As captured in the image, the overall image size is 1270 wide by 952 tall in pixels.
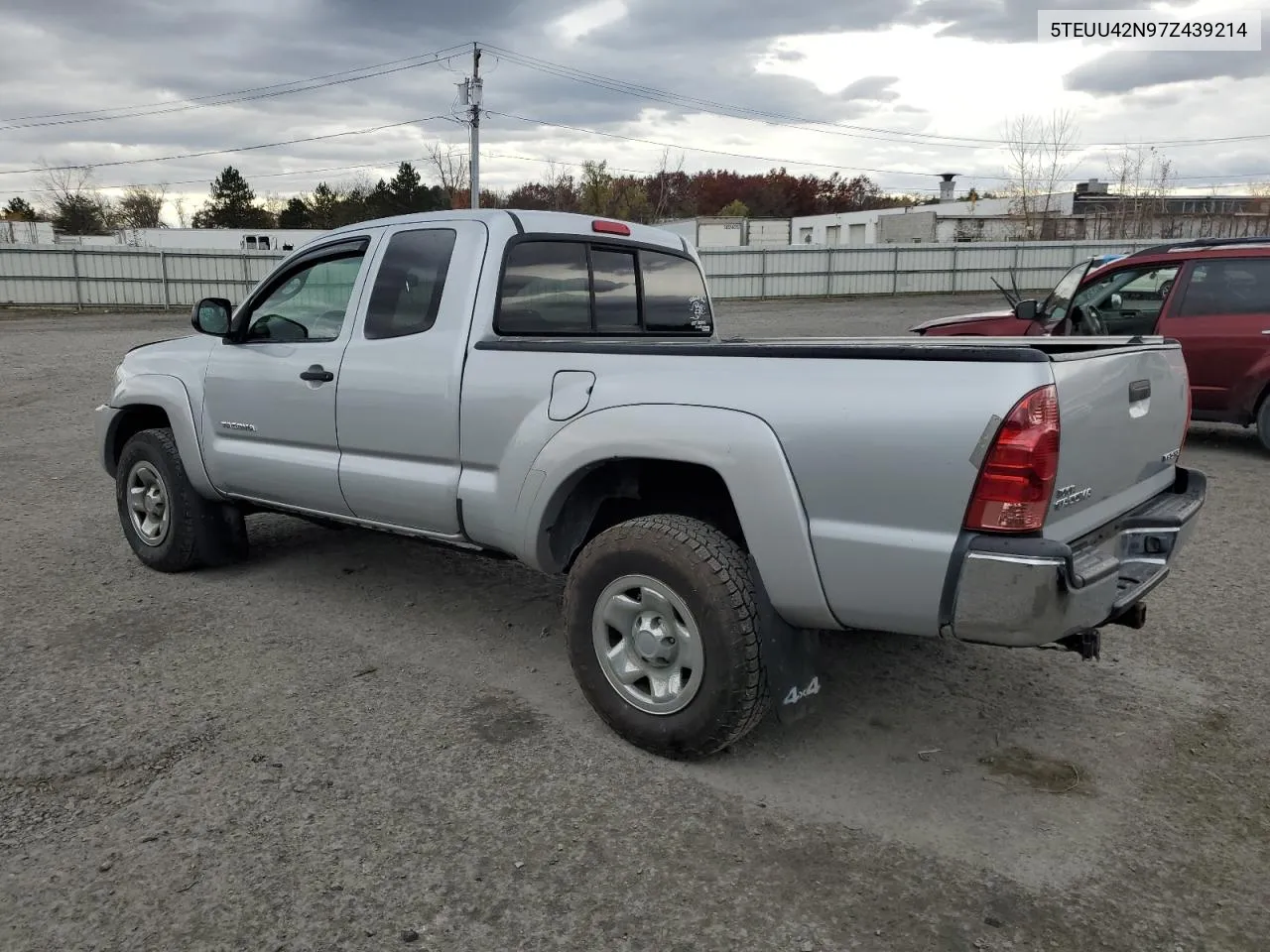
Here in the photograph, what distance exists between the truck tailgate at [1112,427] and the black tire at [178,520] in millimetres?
4209

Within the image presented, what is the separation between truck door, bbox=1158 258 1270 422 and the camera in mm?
8234

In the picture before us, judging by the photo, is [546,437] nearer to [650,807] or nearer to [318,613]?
[650,807]

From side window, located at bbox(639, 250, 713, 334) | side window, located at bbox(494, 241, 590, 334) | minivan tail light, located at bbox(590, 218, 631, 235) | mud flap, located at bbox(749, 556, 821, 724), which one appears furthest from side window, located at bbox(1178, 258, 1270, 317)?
mud flap, located at bbox(749, 556, 821, 724)

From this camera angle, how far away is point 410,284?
424 centimetres

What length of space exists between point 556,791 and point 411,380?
5.88 feet

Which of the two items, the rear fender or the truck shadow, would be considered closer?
the truck shadow

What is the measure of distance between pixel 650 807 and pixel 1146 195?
1942 inches

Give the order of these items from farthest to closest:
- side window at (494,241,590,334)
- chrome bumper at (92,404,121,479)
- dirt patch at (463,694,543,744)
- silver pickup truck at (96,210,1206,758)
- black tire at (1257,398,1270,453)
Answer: black tire at (1257,398,1270,453)
chrome bumper at (92,404,121,479)
side window at (494,241,590,334)
dirt patch at (463,694,543,744)
silver pickup truck at (96,210,1206,758)

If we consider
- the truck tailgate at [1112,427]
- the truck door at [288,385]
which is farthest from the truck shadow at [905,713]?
the truck tailgate at [1112,427]

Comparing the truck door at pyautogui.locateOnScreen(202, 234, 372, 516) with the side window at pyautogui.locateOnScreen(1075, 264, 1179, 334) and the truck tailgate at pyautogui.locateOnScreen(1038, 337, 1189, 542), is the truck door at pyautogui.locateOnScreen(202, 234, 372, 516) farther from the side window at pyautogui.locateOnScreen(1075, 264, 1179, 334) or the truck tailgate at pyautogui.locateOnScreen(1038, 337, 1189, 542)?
the side window at pyautogui.locateOnScreen(1075, 264, 1179, 334)

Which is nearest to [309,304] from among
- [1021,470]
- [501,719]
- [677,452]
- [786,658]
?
[501,719]

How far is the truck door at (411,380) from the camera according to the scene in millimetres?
3975

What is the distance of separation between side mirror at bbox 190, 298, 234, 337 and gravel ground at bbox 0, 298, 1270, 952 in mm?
1358

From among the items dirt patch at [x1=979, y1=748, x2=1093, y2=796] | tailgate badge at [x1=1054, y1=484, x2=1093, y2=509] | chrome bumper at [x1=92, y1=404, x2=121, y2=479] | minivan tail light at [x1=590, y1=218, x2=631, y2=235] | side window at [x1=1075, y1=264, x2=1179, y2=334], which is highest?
minivan tail light at [x1=590, y1=218, x2=631, y2=235]
